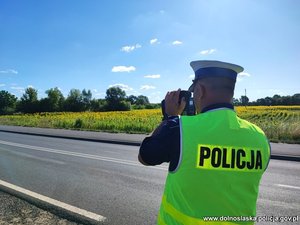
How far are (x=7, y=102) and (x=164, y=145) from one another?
392 ft

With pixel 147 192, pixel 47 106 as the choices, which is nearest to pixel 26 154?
pixel 147 192

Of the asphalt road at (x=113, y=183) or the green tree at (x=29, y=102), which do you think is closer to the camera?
the asphalt road at (x=113, y=183)

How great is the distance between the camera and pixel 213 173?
5.96 ft

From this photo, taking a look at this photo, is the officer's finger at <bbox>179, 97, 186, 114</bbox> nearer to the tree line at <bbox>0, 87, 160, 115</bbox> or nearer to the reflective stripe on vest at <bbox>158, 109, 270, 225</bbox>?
the reflective stripe on vest at <bbox>158, 109, 270, 225</bbox>

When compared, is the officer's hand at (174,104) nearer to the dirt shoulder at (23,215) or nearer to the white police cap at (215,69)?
the white police cap at (215,69)

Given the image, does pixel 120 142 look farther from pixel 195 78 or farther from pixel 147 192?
pixel 195 78

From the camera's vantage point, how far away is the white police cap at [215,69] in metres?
1.99

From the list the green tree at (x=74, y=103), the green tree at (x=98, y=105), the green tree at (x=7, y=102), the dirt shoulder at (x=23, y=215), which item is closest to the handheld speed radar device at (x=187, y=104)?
the dirt shoulder at (x=23, y=215)

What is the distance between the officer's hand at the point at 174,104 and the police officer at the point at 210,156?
0.08 m

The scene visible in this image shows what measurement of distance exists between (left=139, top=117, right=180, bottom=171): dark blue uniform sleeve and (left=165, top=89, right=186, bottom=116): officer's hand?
141 millimetres

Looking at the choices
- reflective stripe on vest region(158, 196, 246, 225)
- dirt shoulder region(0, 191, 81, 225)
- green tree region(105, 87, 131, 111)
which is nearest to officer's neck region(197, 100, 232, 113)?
reflective stripe on vest region(158, 196, 246, 225)

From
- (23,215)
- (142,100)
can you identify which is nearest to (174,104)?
(23,215)

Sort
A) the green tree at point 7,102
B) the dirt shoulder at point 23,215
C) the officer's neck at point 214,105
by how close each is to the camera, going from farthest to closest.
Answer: the green tree at point 7,102 → the dirt shoulder at point 23,215 → the officer's neck at point 214,105

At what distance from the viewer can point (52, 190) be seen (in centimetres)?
705
